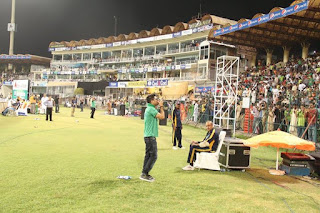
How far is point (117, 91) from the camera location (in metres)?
51.1

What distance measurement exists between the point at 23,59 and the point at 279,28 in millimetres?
69411

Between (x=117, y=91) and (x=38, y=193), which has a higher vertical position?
(x=117, y=91)

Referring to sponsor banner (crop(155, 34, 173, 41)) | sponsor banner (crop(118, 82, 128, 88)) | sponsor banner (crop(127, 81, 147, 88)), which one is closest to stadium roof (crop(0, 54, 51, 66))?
sponsor banner (crop(155, 34, 173, 41))

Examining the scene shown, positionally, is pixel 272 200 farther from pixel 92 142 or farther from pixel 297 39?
pixel 297 39

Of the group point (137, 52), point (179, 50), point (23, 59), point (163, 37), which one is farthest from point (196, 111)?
point (23, 59)

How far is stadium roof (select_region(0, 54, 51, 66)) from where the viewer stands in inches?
3120

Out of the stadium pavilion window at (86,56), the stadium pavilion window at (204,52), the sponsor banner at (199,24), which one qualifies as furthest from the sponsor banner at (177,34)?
the stadium pavilion window at (86,56)

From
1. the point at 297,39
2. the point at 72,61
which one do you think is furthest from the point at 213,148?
the point at 72,61

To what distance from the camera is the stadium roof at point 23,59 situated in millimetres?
79250

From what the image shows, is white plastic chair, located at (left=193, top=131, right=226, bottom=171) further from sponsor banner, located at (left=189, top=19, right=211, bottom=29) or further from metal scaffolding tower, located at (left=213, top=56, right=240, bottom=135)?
sponsor banner, located at (left=189, top=19, right=211, bottom=29)

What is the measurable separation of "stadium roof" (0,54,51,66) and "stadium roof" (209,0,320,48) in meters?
61.1

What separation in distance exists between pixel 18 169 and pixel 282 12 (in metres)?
A: 23.1

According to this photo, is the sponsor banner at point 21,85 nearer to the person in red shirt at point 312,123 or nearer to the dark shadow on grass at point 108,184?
the person in red shirt at point 312,123

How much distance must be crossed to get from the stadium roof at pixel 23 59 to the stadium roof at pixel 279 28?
2407 inches
